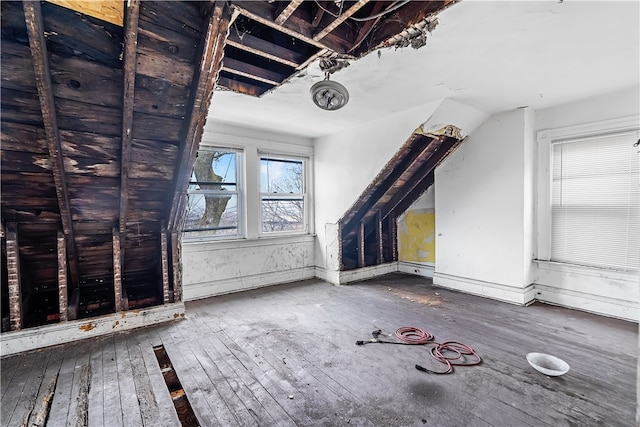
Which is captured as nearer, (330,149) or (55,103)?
(55,103)

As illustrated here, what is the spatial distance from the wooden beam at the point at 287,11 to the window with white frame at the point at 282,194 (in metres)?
2.89

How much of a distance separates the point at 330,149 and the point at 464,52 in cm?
261

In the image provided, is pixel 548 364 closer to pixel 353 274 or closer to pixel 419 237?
pixel 353 274

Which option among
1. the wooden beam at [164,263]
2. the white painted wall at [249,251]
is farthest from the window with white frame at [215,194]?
the wooden beam at [164,263]

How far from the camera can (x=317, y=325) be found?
2.99 meters

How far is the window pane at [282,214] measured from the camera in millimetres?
4520

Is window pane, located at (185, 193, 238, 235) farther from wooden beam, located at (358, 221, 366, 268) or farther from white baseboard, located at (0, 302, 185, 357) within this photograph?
wooden beam, located at (358, 221, 366, 268)

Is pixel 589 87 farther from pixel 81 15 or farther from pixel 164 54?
pixel 81 15

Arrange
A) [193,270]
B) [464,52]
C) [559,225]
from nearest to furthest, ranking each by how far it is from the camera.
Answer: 1. [464,52]
2. [559,225]
3. [193,270]

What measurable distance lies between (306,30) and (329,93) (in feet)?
1.73

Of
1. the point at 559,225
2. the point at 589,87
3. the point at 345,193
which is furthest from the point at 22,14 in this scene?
the point at 559,225

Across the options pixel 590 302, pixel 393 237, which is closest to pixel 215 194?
pixel 393 237

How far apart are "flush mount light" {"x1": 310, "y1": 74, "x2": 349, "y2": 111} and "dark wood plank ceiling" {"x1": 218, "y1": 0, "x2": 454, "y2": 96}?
0.19m

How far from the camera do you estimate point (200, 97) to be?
1.95 m
